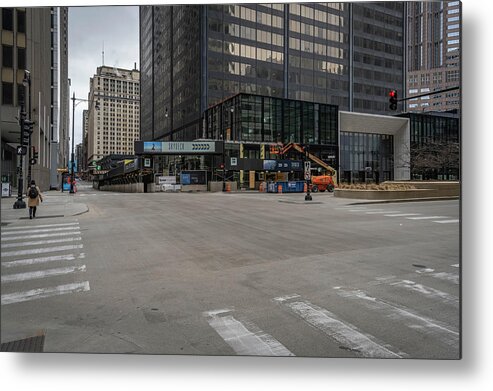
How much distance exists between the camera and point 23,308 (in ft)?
17.6

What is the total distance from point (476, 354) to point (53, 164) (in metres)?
82.7

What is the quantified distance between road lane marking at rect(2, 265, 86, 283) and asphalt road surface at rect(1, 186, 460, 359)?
0.04 meters

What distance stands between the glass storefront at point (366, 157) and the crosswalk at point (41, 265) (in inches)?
2719

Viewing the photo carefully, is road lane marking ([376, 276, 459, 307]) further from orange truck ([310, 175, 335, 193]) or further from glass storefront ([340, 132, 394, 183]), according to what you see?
glass storefront ([340, 132, 394, 183])

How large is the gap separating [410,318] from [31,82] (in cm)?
2996

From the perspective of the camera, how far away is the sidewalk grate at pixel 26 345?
3784 mm

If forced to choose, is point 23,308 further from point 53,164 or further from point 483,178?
point 53,164

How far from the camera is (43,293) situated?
6.09 metres

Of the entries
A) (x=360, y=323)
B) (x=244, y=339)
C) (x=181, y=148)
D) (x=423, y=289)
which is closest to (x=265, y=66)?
(x=181, y=148)

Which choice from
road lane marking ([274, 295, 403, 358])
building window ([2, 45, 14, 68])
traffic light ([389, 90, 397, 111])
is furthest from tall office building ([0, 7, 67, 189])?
traffic light ([389, 90, 397, 111])

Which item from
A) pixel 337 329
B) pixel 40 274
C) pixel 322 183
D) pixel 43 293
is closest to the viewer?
pixel 337 329

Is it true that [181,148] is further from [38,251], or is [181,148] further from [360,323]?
[360,323]

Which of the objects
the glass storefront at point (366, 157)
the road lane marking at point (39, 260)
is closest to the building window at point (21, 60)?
the road lane marking at point (39, 260)

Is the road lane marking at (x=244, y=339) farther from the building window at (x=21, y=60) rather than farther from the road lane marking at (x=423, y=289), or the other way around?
the building window at (x=21, y=60)
